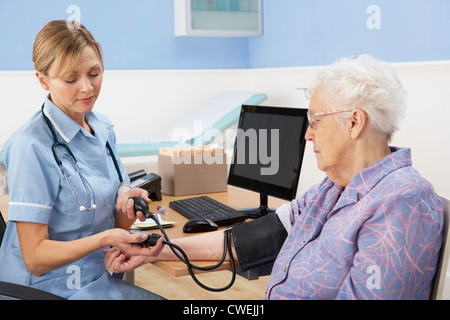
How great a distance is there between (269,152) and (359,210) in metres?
0.79

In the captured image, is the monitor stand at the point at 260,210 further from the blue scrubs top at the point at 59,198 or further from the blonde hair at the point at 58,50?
the blonde hair at the point at 58,50

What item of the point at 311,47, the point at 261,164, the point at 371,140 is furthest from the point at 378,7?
the point at 371,140

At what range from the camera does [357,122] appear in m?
1.32

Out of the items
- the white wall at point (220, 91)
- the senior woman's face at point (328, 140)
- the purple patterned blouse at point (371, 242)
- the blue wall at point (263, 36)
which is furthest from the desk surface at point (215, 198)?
the blue wall at point (263, 36)

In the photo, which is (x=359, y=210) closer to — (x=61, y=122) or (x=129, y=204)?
(x=129, y=204)

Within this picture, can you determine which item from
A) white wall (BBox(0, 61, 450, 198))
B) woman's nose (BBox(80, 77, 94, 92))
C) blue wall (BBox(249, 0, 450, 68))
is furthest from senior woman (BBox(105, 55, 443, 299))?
blue wall (BBox(249, 0, 450, 68))

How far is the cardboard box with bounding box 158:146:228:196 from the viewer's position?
2270 mm

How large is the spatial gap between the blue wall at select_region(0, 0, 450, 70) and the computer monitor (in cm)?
156

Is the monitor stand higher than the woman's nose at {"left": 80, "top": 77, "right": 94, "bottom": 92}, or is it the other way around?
the woman's nose at {"left": 80, "top": 77, "right": 94, "bottom": 92}

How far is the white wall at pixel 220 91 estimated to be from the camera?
3148mm

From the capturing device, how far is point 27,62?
4.46 m

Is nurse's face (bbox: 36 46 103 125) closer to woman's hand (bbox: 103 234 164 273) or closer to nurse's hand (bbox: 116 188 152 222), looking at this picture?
nurse's hand (bbox: 116 188 152 222)
